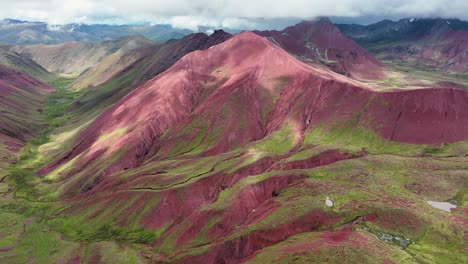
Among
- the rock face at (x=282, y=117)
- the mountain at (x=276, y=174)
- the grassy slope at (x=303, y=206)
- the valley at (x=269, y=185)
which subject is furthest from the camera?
the rock face at (x=282, y=117)

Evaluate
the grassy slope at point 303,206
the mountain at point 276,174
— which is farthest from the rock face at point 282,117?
the grassy slope at point 303,206

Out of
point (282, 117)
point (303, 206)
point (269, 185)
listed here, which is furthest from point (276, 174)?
point (282, 117)

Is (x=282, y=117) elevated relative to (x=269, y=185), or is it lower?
elevated

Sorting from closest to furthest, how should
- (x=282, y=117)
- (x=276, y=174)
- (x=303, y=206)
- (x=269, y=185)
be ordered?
(x=303, y=206), (x=269, y=185), (x=276, y=174), (x=282, y=117)

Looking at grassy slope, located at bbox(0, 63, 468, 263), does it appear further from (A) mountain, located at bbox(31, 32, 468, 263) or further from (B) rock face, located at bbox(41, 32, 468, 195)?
(B) rock face, located at bbox(41, 32, 468, 195)

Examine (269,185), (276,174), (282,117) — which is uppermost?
(282,117)

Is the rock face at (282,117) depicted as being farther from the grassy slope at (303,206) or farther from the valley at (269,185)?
the grassy slope at (303,206)

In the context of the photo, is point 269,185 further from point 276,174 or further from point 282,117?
point 282,117

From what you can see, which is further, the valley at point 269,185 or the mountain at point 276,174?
the mountain at point 276,174
